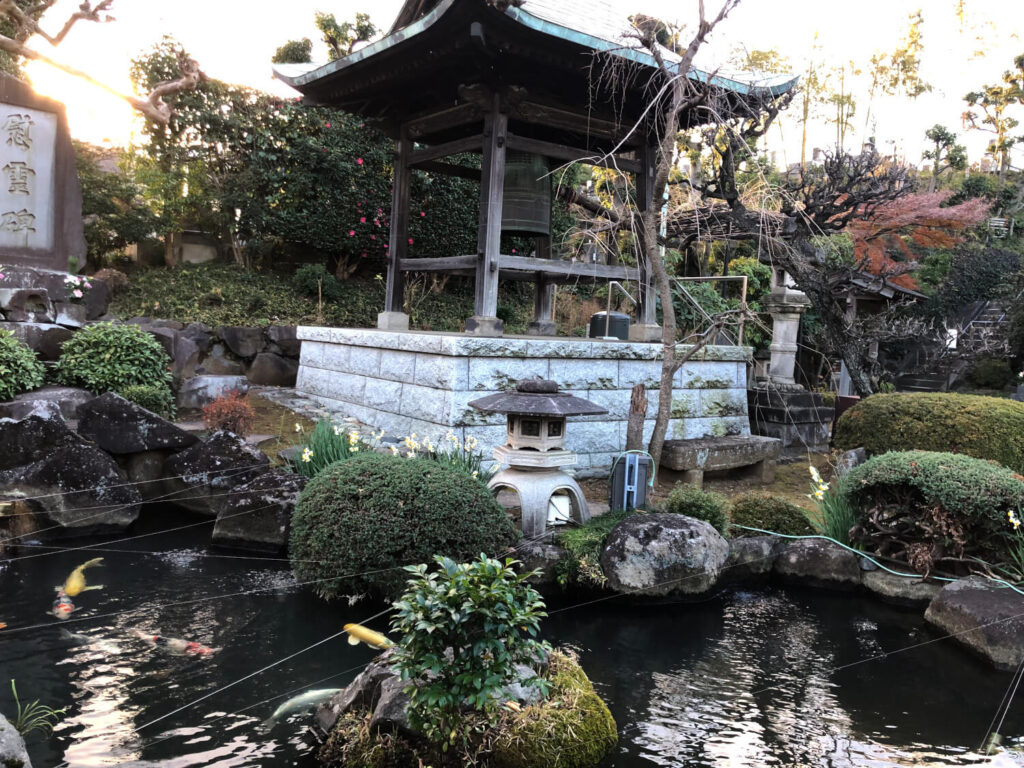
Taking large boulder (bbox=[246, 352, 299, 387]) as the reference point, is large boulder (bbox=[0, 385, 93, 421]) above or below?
below

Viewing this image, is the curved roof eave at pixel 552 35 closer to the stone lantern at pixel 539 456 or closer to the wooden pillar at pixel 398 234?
the wooden pillar at pixel 398 234

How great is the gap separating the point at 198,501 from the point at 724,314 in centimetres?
532

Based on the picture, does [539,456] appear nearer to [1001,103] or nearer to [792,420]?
[792,420]

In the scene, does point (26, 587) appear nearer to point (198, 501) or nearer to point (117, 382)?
point (198, 501)

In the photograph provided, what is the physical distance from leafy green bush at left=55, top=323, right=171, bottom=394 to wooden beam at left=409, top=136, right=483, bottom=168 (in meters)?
4.12

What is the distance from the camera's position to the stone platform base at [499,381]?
7.05 metres

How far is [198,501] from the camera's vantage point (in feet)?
22.0

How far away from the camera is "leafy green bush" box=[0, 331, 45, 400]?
7598 mm

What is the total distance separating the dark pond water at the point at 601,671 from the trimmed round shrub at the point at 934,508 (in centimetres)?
56

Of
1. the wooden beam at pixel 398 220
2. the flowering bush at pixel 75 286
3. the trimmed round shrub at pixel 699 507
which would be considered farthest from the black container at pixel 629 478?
the flowering bush at pixel 75 286

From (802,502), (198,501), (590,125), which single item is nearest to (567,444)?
(802,502)

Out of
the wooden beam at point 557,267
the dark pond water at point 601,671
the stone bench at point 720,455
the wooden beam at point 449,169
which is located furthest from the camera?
the wooden beam at point 449,169

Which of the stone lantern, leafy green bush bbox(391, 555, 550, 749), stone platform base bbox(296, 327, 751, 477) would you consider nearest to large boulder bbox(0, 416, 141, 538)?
stone platform base bbox(296, 327, 751, 477)

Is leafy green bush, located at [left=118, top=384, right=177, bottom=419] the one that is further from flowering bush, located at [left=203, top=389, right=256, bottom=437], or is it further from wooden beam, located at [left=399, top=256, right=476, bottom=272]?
wooden beam, located at [left=399, top=256, right=476, bottom=272]
